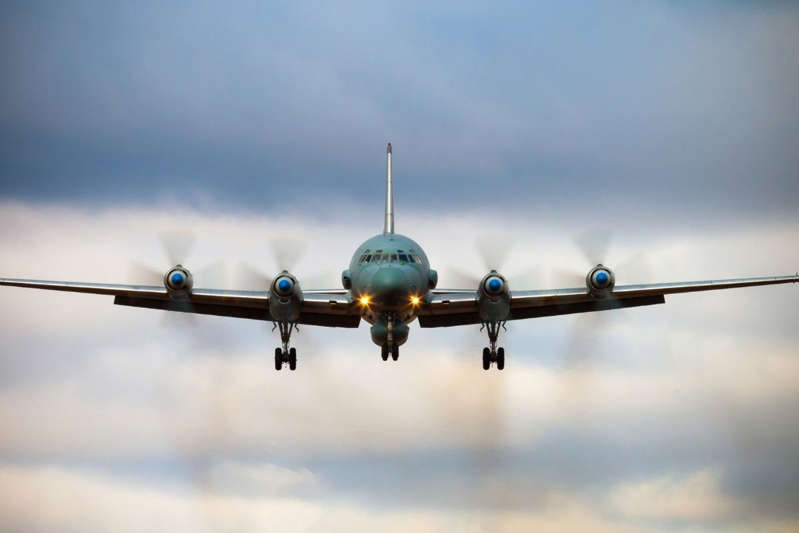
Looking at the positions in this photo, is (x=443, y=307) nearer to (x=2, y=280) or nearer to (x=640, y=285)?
(x=640, y=285)

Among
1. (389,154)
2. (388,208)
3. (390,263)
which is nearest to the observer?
(390,263)

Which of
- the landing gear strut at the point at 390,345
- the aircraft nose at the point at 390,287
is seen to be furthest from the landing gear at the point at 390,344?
the aircraft nose at the point at 390,287

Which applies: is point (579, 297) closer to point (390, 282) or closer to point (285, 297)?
point (390, 282)

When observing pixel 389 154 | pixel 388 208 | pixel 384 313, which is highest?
pixel 389 154

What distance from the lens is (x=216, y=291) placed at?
196 feet

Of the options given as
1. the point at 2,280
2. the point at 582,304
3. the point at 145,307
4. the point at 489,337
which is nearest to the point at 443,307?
the point at 489,337

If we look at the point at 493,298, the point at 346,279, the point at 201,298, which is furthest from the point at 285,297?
the point at 493,298

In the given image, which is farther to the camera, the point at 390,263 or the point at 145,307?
the point at 145,307

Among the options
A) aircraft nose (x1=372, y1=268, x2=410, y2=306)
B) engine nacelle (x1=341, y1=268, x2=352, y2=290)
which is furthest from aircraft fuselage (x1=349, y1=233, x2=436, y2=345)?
engine nacelle (x1=341, y1=268, x2=352, y2=290)

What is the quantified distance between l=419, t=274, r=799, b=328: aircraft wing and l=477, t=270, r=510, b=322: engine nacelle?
0.53 meters

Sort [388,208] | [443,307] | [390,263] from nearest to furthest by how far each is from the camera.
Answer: [390,263] → [443,307] → [388,208]

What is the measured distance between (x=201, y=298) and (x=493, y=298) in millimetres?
11946

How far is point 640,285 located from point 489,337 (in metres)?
6.64

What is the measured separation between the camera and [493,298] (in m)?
58.5
